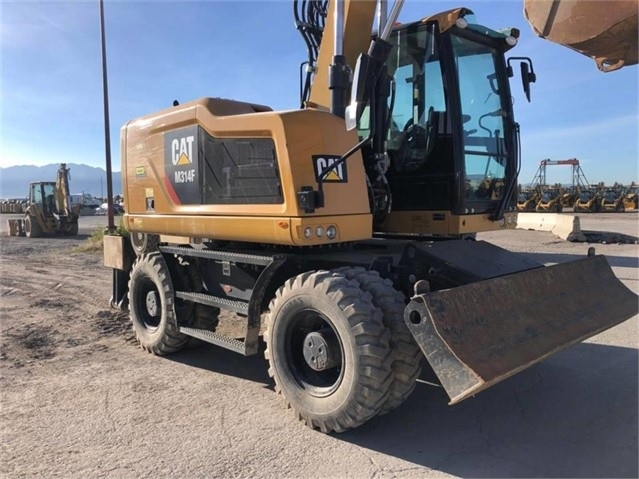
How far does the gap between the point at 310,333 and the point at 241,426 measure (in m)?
0.87

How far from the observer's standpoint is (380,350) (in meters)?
3.48

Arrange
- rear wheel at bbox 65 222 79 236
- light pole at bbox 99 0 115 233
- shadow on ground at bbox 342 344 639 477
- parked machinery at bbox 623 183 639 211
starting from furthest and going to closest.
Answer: parked machinery at bbox 623 183 639 211 < rear wheel at bbox 65 222 79 236 < light pole at bbox 99 0 115 233 < shadow on ground at bbox 342 344 639 477

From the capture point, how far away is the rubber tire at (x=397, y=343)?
3.52 metres

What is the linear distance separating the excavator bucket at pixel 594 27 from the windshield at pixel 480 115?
8.51 feet

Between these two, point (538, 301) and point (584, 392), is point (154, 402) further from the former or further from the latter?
point (584, 392)

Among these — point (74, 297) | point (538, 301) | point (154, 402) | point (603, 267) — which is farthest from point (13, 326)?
point (603, 267)

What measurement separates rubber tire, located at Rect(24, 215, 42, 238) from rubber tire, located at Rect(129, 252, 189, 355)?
20565 mm

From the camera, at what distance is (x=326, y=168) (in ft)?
13.0

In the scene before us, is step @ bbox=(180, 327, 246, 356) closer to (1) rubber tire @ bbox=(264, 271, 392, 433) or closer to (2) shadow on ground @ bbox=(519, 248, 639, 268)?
(1) rubber tire @ bbox=(264, 271, 392, 433)

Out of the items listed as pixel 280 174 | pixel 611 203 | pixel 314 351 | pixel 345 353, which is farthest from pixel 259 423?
pixel 611 203

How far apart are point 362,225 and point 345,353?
112cm

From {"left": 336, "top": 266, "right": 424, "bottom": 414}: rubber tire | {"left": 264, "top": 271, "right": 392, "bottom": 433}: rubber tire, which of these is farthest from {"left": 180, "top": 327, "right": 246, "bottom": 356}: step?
{"left": 336, "top": 266, "right": 424, "bottom": 414}: rubber tire

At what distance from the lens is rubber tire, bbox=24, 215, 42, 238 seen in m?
23.7

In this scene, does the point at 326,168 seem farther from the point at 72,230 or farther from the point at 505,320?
the point at 72,230
